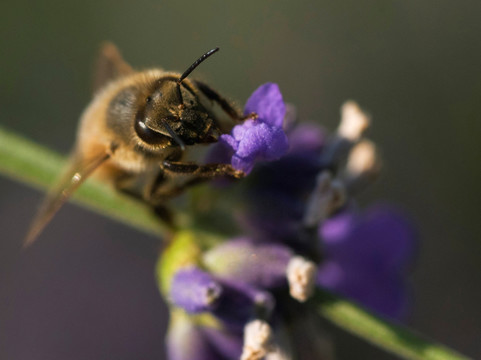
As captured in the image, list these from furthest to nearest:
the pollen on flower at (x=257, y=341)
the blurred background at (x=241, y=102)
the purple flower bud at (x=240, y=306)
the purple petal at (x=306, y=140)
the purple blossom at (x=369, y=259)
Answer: the blurred background at (x=241, y=102), the purple blossom at (x=369, y=259), the purple petal at (x=306, y=140), the purple flower bud at (x=240, y=306), the pollen on flower at (x=257, y=341)

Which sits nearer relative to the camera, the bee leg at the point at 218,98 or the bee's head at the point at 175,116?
the bee's head at the point at 175,116

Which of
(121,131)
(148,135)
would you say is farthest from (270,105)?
(121,131)

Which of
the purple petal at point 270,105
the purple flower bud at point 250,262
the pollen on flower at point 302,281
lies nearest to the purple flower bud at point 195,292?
the purple flower bud at point 250,262

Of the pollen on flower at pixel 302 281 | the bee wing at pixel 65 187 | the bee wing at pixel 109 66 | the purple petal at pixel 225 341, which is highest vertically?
the bee wing at pixel 109 66

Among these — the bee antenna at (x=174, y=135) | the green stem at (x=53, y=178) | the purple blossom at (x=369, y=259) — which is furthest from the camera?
the purple blossom at (x=369, y=259)

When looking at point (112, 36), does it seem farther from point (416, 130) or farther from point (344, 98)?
point (416, 130)

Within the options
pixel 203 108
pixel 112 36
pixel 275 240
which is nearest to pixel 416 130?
pixel 112 36

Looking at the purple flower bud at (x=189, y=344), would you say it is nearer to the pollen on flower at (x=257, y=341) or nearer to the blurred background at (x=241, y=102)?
the pollen on flower at (x=257, y=341)
